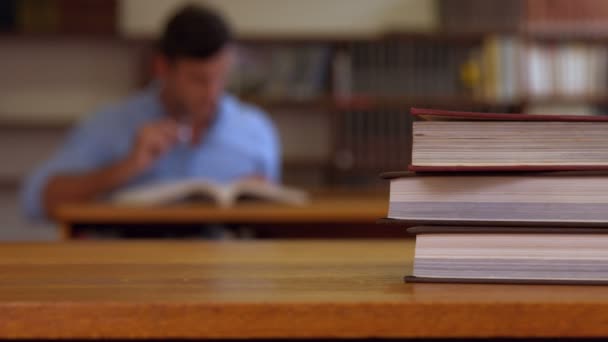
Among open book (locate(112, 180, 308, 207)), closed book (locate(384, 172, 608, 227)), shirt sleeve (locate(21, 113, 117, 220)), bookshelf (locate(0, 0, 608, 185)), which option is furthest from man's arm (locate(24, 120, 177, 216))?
closed book (locate(384, 172, 608, 227))

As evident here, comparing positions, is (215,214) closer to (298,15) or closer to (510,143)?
(510,143)

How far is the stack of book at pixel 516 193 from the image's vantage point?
655 millimetres

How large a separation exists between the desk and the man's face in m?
0.80

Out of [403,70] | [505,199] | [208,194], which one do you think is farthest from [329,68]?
[505,199]

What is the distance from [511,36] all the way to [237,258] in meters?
3.43

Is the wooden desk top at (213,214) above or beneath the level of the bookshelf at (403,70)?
beneath

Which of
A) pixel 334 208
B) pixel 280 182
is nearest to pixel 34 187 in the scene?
pixel 334 208

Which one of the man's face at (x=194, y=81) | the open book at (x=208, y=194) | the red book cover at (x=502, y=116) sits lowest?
the open book at (x=208, y=194)

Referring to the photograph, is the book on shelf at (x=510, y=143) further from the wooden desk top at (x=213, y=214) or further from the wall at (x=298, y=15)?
the wall at (x=298, y=15)

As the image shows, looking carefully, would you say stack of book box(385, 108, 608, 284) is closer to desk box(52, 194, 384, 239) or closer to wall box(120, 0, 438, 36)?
desk box(52, 194, 384, 239)

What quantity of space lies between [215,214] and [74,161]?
0.97 m

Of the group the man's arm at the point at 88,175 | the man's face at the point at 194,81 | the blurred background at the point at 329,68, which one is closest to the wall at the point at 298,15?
the blurred background at the point at 329,68

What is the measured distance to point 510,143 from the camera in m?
0.66

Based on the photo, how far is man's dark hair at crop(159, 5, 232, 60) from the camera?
269 centimetres
